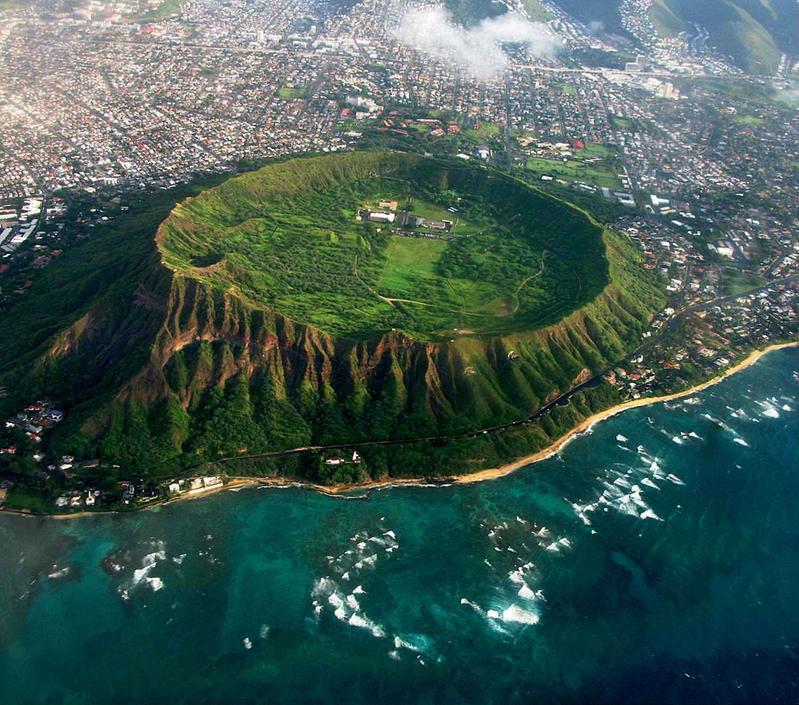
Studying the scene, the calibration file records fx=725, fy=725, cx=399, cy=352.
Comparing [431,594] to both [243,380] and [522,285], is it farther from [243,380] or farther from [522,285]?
[522,285]

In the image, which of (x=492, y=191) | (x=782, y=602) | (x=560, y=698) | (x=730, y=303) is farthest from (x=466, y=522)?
(x=492, y=191)

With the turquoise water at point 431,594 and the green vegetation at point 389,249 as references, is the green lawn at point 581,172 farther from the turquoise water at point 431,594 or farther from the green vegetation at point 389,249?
the turquoise water at point 431,594

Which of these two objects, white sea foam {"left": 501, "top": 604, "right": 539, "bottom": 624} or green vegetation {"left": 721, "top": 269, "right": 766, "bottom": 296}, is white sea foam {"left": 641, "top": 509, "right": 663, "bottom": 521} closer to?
white sea foam {"left": 501, "top": 604, "right": 539, "bottom": 624}

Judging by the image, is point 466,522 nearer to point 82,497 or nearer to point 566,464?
point 566,464

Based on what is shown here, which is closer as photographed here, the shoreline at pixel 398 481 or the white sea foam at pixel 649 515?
the shoreline at pixel 398 481

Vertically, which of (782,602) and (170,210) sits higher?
(782,602)

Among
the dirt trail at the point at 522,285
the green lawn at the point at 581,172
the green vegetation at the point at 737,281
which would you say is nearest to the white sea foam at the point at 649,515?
the dirt trail at the point at 522,285
